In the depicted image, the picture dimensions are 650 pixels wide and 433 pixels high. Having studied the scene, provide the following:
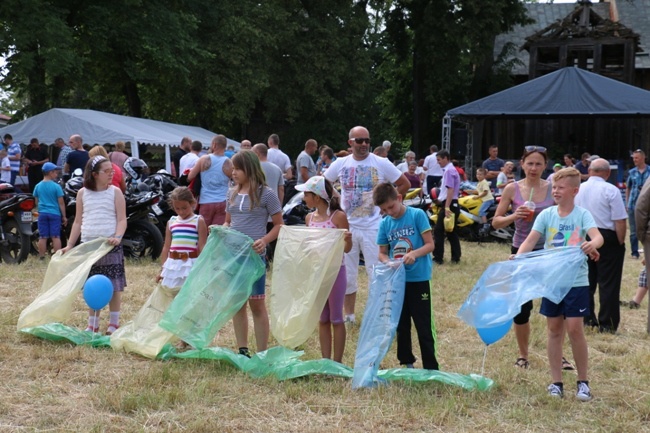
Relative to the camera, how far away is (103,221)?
6.64m

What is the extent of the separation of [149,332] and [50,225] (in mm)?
5238

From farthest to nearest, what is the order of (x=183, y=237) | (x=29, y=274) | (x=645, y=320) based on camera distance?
(x=29, y=274) < (x=645, y=320) < (x=183, y=237)

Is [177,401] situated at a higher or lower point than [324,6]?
lower

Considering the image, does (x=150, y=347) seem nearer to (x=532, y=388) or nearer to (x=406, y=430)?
(x=406, y=430)

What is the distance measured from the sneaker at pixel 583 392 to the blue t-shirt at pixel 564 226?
0.90 meters

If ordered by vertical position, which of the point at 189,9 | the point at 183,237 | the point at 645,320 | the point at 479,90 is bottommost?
the point at 645,320

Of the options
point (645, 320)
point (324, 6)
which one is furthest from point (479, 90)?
point (645, 320)

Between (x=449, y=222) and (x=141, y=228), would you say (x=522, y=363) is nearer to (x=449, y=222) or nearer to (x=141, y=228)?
(x=449, y=222)

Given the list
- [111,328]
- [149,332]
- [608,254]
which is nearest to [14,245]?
[111,328]

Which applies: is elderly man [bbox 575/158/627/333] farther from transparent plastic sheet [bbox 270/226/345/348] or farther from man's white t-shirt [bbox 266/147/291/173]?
man's white t-shirt [bbox 266/147/291/173]

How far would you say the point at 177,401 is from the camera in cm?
468

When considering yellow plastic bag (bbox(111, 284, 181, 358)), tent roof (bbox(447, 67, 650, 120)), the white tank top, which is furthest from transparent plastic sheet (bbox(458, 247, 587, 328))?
tent roof (bbox(447, 67, 650, 120))

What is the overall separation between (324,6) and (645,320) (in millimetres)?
26286

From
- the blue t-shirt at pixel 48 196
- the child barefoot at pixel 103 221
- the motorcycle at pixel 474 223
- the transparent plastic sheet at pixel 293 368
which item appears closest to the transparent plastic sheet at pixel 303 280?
the transparent plastic sheet at pixel 293 368
